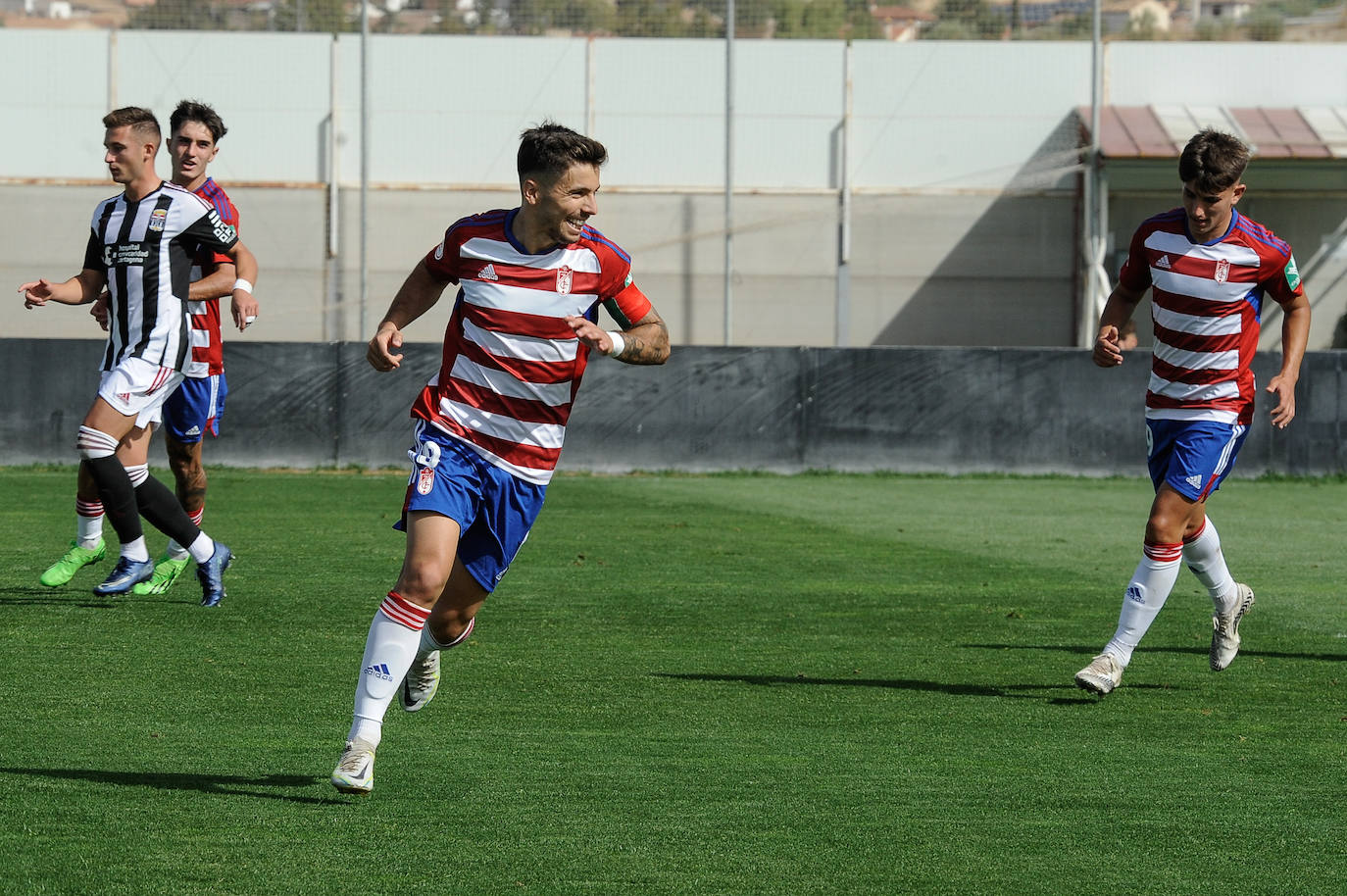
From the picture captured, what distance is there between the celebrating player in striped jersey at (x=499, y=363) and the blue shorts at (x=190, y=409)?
3.84 metres

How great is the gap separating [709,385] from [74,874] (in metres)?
13.0

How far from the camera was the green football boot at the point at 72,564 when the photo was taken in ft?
27.2

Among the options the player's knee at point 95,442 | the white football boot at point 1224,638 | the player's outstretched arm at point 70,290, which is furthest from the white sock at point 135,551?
the white football boot at point 1224,638

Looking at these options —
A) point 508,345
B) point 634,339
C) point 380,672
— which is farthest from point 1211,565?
point 380,672

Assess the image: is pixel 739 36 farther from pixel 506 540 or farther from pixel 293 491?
pixel 506 540

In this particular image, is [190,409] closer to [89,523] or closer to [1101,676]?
→ [89,523]

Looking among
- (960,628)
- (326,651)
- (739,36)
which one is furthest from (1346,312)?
(326,651)

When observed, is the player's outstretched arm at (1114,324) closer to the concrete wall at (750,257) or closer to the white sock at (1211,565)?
the white sock at (1211,565)

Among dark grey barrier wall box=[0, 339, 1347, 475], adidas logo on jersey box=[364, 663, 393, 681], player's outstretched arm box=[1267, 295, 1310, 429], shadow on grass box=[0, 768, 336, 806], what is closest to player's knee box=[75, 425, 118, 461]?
shadow on grass box=[0, 768, 336, 806]

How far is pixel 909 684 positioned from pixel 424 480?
8.25 feet

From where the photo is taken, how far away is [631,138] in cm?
2505

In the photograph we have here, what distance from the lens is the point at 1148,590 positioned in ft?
22.0

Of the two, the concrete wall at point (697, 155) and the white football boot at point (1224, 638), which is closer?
the white football boot at point (1224, 638)

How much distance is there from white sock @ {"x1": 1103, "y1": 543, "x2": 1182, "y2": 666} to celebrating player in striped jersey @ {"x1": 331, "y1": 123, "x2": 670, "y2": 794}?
2.56 meters
